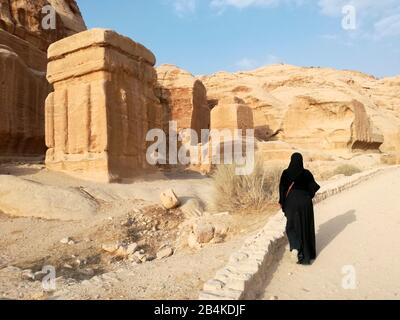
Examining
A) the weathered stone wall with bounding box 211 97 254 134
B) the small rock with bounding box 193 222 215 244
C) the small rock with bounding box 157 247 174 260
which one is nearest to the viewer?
the small rock with bounding box 157 247 174 260

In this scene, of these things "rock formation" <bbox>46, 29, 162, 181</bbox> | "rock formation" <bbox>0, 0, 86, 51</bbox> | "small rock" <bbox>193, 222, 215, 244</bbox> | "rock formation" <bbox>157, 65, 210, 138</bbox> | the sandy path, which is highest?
"rock formation" <bbox>0, 0, 86, 51</bbox>

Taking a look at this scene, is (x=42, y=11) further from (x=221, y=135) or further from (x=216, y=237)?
(x=216, y=237)

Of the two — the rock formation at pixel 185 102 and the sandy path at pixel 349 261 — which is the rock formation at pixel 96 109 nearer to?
the sandy path at pixel 349 261

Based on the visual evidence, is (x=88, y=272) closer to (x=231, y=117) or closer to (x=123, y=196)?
(x=123, y=196)

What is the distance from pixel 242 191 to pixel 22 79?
395 inches

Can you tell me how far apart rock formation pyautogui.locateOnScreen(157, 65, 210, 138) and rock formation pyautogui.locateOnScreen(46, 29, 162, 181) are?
44.8 ft

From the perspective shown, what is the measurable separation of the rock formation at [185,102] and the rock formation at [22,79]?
8763mm

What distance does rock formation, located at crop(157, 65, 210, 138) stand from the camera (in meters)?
24.5

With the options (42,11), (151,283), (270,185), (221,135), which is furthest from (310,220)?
(42,11)

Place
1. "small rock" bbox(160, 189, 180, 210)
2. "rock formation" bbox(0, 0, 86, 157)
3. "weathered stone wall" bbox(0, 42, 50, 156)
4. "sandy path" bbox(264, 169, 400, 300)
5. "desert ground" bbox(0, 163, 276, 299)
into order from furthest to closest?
1. "rock formation" bbox(0, 0, 86, 157)
2. "weathered stone wall" bbox(0, 42, 50, 156)
3. "small rock" bbox(160, 189, 180, 210)
4. "desert ground" bbox(0, 163, 276, 299)
5. "sandy path" bbox(264, 169, 400, 300)

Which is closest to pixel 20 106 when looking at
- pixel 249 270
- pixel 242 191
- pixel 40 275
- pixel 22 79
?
pixel 22 79

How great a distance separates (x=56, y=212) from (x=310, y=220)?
16.8 ft

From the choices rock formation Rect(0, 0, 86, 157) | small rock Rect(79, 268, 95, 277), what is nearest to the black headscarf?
small rock Rect(79, 268, 95, 277)

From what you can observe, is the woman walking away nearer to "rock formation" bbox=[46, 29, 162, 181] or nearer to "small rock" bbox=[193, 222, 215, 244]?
"small rock" bbox=[193, 222, 215, 244]
